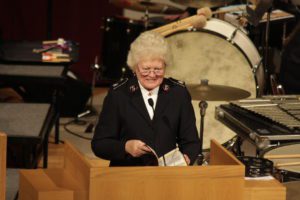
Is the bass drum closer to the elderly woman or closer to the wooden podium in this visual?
the elderly woman

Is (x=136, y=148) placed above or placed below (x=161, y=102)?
below

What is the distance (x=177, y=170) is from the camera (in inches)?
105

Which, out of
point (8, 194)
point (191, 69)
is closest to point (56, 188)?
point (8, 194)

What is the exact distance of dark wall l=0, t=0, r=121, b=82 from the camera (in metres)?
10.2

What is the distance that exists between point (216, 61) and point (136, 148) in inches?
130

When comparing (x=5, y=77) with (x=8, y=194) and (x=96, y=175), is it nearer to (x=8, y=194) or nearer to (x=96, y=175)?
(x=8, y=194)

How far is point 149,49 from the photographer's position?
390cm

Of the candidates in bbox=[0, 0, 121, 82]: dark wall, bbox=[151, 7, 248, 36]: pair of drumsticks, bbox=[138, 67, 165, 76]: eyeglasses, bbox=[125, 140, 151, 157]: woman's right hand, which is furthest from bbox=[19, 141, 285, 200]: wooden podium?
bbox=[0, 0, 121, 82]: dark wall

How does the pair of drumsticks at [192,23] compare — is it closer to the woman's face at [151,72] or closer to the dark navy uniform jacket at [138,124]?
the dark navy uniform jacket at [138,124]

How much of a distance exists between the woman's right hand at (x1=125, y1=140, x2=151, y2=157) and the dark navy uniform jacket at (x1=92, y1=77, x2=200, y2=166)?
0.10 metres

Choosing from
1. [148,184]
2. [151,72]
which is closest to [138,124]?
[151,72]

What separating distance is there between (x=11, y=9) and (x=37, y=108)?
15.7 feet

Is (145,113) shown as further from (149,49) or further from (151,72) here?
(149,49)

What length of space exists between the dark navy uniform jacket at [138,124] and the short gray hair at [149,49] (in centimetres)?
16
